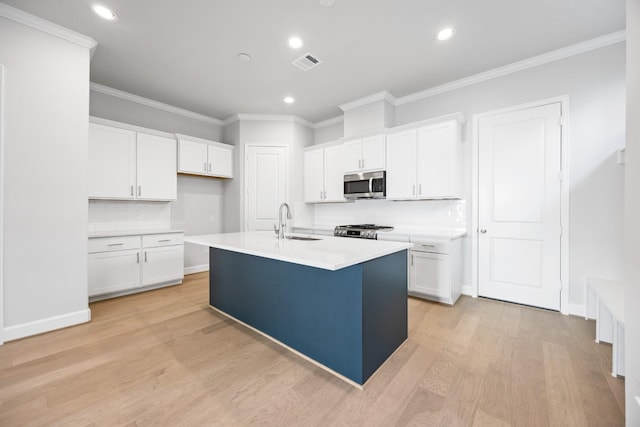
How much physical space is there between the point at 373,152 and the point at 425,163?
81 centimetres

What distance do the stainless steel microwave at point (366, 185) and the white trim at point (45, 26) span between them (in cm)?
341

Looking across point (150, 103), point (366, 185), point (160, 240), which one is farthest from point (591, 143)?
point (150, 103)

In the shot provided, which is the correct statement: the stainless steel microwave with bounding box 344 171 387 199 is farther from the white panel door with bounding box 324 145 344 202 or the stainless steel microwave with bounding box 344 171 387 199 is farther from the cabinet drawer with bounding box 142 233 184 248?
the cabinet drawer with bounding box 142 233 184 248

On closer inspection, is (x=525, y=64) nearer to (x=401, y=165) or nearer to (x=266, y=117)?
(x=401, y=165)

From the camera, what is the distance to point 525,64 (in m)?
3.03

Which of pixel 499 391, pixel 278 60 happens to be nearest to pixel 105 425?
pixel 499 391

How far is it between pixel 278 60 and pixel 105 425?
3467 mm

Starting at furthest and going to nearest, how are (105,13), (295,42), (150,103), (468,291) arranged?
(150,103), (468,291), (295,42), (105,13)

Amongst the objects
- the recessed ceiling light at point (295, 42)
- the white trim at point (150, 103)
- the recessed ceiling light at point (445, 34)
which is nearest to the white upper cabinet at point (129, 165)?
the white trim at point (150, 103)

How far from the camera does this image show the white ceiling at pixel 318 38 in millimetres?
2250

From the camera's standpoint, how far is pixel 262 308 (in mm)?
2354

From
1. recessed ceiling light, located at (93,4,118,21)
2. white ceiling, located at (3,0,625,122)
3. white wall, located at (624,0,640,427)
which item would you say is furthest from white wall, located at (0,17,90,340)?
white wall, located at (624,0,640,427)

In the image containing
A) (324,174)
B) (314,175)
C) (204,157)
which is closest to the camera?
(204,157)

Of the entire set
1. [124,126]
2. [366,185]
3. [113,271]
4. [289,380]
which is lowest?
[289,380]
